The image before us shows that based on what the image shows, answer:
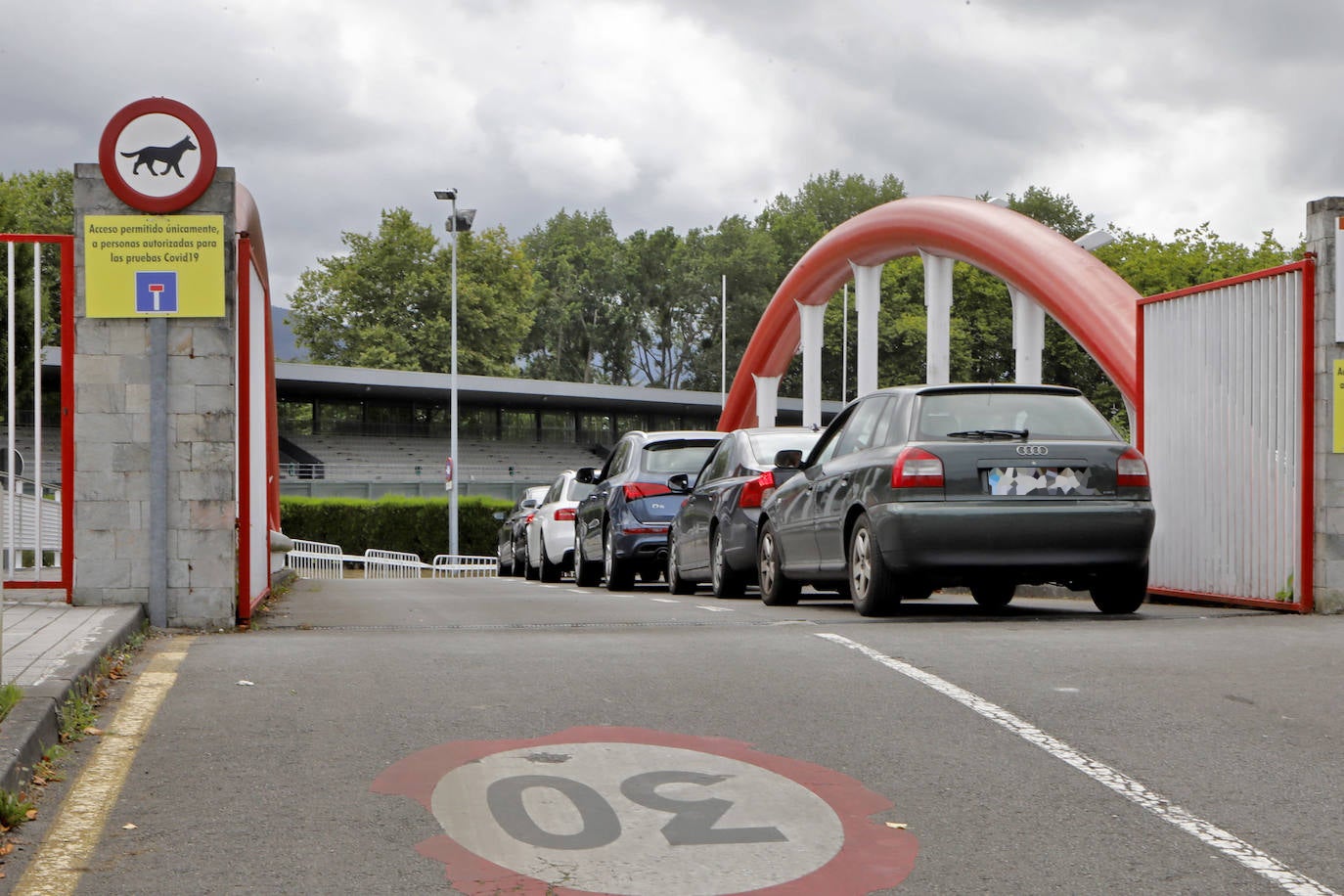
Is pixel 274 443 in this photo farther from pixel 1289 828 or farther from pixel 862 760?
pixel 1289 828

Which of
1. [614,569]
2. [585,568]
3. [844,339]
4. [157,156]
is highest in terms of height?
[844,339]

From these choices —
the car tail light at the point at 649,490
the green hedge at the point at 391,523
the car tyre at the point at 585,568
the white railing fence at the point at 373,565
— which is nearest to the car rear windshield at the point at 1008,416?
the car tail light at the point at 649,490

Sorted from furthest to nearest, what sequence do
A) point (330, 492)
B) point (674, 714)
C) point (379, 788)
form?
point (330, 492), point (674, 714), point (379, 788)

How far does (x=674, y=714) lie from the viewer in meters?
6.39

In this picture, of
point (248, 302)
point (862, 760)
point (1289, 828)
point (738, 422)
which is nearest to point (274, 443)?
point (248, 302)

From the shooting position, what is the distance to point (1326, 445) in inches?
421

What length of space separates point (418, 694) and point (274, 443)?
9.38 metres

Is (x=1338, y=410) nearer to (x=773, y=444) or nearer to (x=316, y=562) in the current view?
(x=773, y=444)

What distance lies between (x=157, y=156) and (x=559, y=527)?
1384 cm

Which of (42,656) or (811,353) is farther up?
(811,353)

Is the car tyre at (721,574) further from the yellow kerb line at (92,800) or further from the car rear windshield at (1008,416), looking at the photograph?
the yellow kerb line at (92,800)

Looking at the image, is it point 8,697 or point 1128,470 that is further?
point 1128,470

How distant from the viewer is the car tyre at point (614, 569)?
57.5 ft

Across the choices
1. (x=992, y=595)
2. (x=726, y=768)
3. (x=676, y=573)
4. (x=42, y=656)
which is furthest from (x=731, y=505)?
(x=726, y=768)
